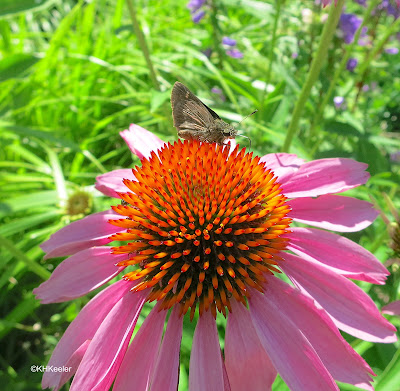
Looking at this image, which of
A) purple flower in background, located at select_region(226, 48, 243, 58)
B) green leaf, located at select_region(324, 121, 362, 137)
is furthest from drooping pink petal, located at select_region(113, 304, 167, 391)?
purple flower in background, located at select_region(226, 48, 243, 58)

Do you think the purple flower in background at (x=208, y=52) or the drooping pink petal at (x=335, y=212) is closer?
the drooping pink petal at (x=335, y=212)

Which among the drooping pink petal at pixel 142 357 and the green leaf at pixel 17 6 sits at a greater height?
the green leaf at pixel 17 6

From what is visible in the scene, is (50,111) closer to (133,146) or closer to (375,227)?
(133,146)

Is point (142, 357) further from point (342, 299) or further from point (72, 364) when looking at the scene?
point (342, 299)

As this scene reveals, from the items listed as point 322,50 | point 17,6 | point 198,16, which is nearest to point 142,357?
point 322,50

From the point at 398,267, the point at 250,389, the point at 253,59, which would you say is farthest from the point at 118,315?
the point at 253,59

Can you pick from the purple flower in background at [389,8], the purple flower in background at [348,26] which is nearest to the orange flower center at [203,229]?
the purple flower in background at [348,26]

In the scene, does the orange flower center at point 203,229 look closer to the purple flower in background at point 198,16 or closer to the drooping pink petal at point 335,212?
the drooping pink petal at point 335,212
